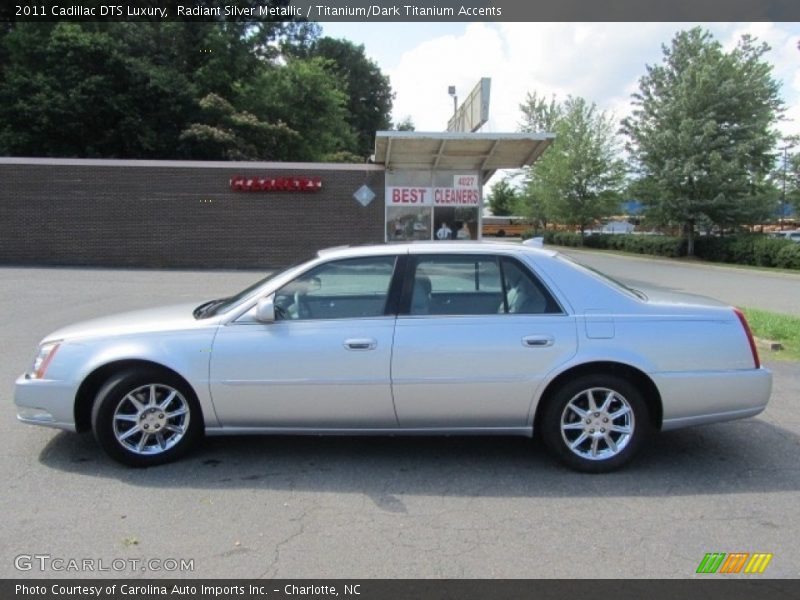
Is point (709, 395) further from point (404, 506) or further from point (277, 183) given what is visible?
point (277, 183)

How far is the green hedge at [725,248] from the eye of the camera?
86.0 ft

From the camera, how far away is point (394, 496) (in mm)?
3996

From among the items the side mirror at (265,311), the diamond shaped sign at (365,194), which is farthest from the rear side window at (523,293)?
the diamond shaped sign at (365,194)

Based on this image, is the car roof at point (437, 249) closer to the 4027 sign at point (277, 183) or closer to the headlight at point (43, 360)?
the headlight at point (43, 360)

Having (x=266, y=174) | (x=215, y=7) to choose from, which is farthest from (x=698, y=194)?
(x=215, y=7)

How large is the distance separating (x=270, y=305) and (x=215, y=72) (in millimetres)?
30840

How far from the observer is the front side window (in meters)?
4.47

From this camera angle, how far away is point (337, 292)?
4758 mm

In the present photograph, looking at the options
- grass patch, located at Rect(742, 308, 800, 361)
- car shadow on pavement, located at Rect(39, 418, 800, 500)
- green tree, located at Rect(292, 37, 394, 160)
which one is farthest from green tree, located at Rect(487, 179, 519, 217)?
car shadow on pavement, located at Rect(39, 418, 800, 500)

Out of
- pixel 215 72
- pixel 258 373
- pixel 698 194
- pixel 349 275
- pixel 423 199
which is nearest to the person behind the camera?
pixel 258 373

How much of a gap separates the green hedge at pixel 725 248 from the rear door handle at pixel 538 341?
2578 centimetres

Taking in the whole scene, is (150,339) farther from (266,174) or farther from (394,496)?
(266,174)

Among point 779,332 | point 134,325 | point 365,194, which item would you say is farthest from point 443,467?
point 365,194

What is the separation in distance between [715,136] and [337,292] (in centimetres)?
2931
